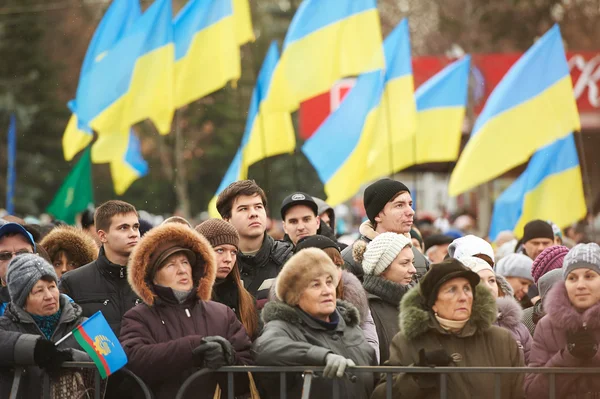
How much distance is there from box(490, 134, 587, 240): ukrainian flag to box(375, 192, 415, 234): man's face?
530 centimetres

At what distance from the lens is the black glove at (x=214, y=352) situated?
5.59m

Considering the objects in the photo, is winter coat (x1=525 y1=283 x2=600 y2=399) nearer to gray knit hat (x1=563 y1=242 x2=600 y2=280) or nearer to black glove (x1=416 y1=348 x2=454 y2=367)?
gray knit hat (x1=563 y1=242 x2=600 y2=280)

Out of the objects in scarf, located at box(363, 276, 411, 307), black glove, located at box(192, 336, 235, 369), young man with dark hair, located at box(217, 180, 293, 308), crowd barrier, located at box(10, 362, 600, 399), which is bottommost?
crowd barrier, located at box(10, 362, 600, 399)

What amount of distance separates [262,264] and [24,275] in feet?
5.05

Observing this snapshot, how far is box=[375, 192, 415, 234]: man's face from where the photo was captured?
7.53 metres

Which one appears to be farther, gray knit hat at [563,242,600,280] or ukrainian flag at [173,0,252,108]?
ukrainian flag at [173,0,252,108]

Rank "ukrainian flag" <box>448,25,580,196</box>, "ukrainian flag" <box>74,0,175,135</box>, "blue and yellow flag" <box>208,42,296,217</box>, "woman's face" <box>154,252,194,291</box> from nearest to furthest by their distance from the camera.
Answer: "woman's face" <box>154,252,194,291</box> < "ukrainian flag" <box>448,25,580,196</box> < "blue and yellow flag" <box>208,42,296,217</box> < "ukrainian flag" <box>74,0,175,135</box>

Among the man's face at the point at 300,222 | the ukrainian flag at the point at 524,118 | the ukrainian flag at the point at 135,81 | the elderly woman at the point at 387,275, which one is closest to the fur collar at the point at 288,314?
the elderly woman at the point at 387,275

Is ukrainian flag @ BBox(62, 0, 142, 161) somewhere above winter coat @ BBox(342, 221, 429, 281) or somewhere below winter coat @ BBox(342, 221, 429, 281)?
above

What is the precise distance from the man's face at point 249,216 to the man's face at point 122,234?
60cm

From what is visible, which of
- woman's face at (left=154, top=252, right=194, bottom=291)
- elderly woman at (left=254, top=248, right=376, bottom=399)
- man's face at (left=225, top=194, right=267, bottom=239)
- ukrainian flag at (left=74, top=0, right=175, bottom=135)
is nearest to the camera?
elderly woman at (left=254, top=248, right=376, bottom=399)

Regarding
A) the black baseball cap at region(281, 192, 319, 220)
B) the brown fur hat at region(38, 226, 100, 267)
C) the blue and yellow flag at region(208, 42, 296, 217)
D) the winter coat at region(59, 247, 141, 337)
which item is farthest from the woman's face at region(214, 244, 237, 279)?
the blue and yellow flag at region(208, 42, 296, 217)

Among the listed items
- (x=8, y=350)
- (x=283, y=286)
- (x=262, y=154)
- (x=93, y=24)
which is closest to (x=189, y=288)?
(x=283, y=286)

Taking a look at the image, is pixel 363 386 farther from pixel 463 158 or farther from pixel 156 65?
A: pixel 156 65
